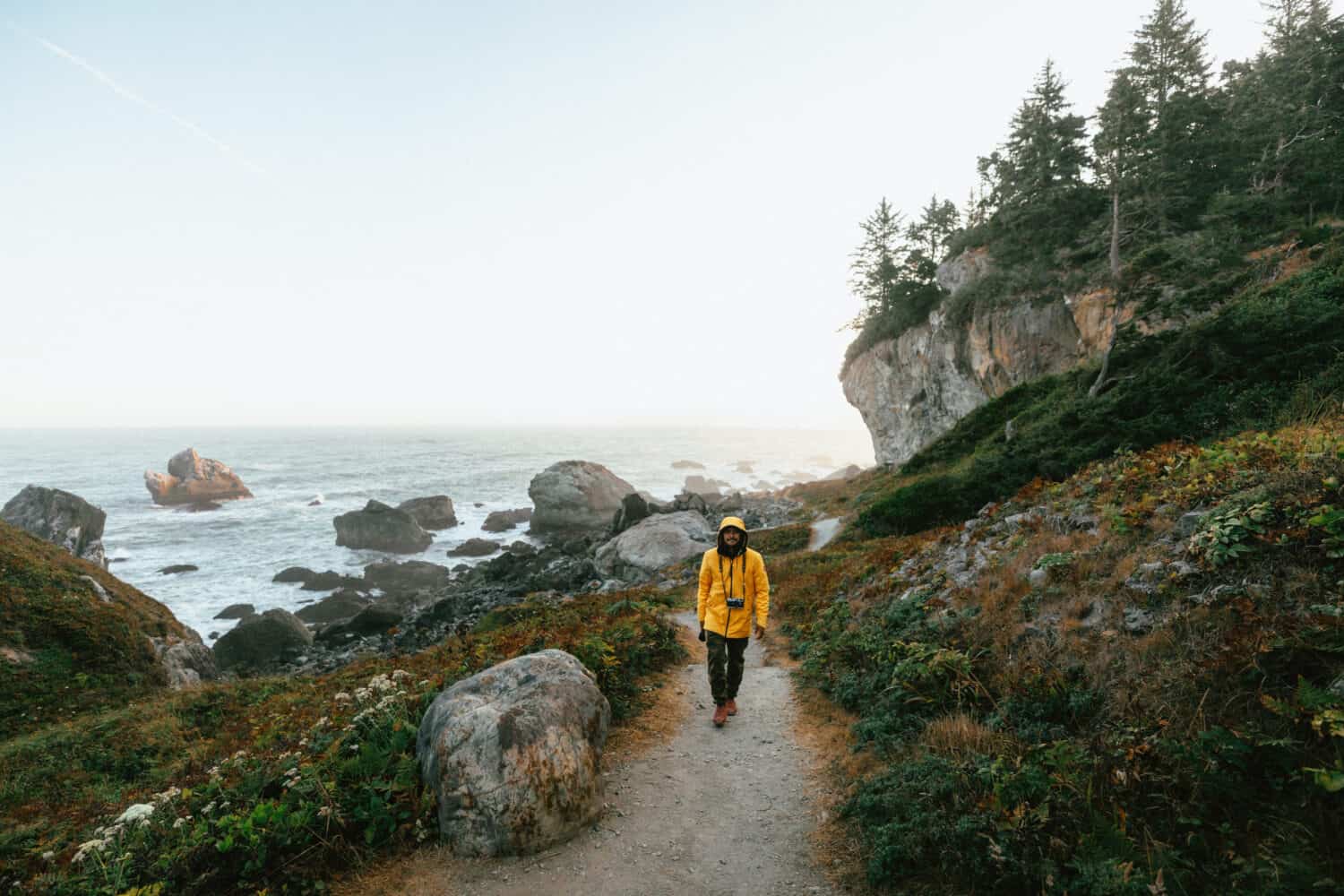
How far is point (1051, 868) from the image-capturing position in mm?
3189

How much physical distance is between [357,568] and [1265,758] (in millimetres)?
42406

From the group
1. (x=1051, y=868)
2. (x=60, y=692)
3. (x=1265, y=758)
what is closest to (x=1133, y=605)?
(x=1265, y=758)

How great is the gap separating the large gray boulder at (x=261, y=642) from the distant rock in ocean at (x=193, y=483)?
4972 centimetres

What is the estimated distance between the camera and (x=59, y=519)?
85.0 ft

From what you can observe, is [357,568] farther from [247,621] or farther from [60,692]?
[60,692]

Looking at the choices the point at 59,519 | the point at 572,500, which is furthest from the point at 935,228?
the point at 59,519

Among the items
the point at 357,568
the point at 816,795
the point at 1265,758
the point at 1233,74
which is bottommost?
the point at 357,568

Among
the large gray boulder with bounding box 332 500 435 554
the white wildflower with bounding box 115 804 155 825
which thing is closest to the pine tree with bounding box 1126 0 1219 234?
the white wildflower with bounding box 115 804 155 825

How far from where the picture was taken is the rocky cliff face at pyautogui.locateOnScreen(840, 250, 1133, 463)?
26547 millimetres

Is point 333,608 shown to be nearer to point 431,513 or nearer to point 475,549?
point 475,549

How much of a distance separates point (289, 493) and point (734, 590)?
245 feet

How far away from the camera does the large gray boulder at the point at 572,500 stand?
144 ft

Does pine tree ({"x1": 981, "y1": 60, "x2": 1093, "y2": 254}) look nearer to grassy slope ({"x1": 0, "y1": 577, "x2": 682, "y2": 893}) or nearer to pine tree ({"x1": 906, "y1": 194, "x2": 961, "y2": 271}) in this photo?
pine tree ({"x1": 906, "y1": 194, "x2": 961, "y2": 271})

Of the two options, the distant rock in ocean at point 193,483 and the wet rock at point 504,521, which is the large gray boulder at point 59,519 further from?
the distant rock in ocean at point 193,483
